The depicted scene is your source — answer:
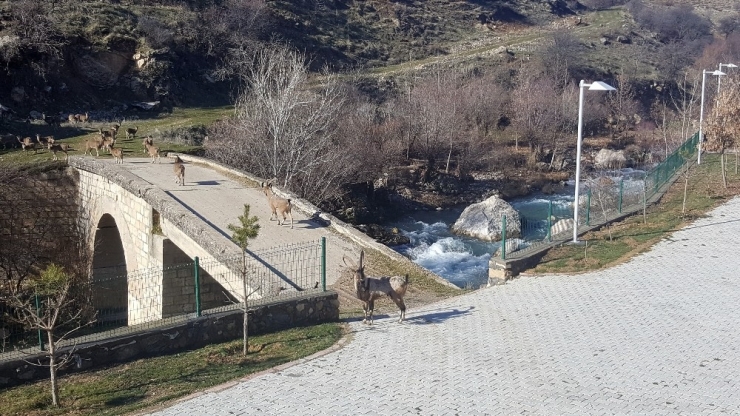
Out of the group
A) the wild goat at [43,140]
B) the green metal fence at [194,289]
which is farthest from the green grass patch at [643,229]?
the wild goat at [43,140]

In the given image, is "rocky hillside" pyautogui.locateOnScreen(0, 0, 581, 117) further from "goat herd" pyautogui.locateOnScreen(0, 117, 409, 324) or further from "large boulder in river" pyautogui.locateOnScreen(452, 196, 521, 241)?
"large boulder in river" pyautogui.locateOnScreen(452, 196, 521, 241)

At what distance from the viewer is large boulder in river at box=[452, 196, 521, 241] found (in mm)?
26844

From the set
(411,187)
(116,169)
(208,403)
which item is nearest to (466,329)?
(208,403)

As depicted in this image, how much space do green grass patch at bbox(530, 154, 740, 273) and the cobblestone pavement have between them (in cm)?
84

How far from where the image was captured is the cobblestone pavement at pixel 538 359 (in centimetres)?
874

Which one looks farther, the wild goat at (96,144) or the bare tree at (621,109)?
the bare tree at (621,109)

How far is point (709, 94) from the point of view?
158ft

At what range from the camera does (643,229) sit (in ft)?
60.3

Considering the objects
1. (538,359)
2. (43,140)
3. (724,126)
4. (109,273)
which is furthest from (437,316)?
(43,140)

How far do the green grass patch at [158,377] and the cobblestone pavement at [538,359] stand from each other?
1.48 feet

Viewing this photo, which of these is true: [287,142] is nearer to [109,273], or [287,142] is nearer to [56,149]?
[109,273]

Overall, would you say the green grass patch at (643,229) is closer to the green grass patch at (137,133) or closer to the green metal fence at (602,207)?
the green metal fence at (602,207)

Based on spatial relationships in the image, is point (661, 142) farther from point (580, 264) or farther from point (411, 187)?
point (580, 264)

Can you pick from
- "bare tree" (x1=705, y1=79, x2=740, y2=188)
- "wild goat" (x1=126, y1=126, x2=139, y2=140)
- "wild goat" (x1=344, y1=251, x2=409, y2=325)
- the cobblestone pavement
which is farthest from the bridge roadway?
"bare tree" (x1=705, y1=79, x2=740, y2=188)
